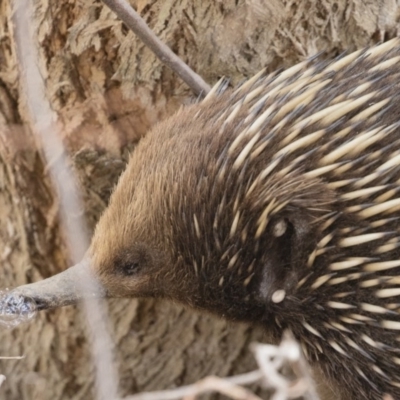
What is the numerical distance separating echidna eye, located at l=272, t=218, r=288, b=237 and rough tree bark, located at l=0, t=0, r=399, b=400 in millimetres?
662

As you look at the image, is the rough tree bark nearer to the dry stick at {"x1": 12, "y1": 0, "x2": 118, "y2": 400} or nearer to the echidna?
the echidna

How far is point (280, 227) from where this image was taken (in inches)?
74.9

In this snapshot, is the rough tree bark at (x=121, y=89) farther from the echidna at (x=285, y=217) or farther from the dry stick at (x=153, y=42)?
the echidna at (x=285, y=217)

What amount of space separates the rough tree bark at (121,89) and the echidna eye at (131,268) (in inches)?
22.6

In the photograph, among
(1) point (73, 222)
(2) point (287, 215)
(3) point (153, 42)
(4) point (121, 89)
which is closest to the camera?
(1) point (73, 222)

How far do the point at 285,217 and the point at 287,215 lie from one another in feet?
0.04

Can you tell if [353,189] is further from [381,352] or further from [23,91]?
[23,91]

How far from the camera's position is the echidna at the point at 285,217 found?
6.08 ft

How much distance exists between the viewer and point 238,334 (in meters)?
2.82

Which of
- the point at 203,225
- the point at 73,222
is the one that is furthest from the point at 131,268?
the point at 73,222

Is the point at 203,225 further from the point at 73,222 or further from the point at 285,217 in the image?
the point at 73,222

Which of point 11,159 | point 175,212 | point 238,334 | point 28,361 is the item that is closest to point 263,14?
point 175,212

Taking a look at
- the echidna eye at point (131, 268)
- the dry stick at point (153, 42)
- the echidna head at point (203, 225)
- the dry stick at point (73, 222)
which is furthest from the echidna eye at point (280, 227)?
the dry stick at point (73, 222)

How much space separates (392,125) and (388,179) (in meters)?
0.13
